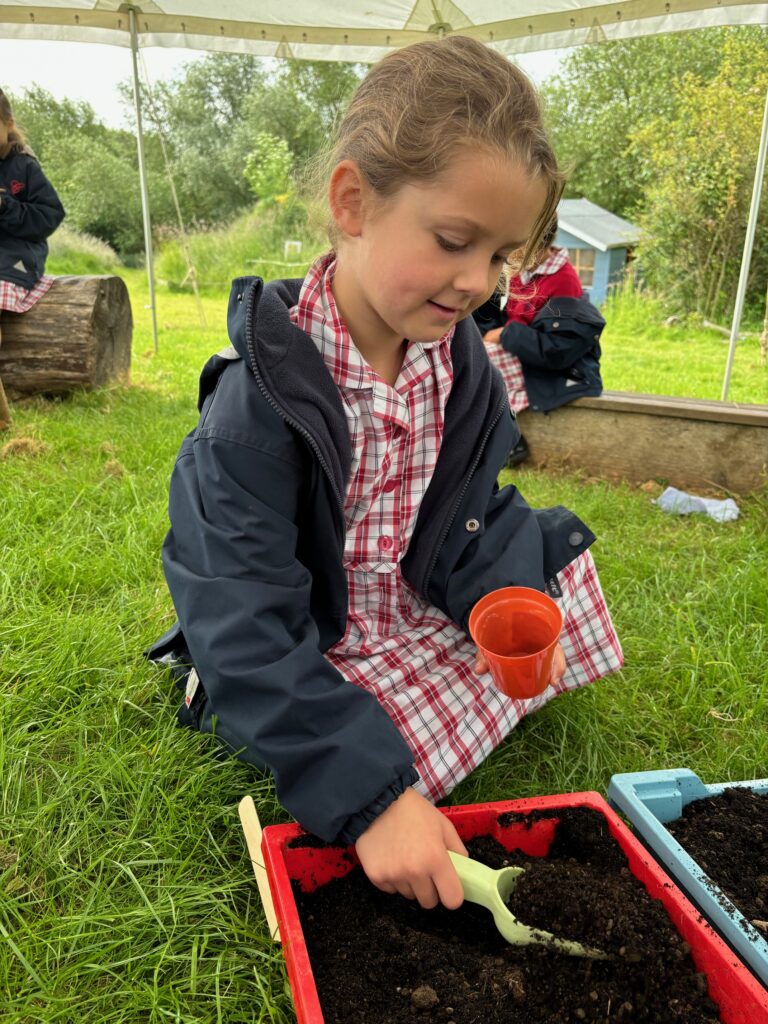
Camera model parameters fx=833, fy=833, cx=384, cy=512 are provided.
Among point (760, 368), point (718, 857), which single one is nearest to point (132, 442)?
point (718, 857)

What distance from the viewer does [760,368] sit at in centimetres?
741

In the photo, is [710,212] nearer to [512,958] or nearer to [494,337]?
[494,337]

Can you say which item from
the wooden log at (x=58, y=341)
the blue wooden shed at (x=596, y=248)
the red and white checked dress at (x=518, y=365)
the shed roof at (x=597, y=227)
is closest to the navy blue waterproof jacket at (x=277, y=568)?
the red and white checked dress at (x=518, y=365)

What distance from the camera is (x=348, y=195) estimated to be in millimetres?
1290

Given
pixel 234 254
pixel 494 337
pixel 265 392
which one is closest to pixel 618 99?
pixel 234 254

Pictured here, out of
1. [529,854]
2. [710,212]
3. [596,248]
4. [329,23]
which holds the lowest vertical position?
[596,248]

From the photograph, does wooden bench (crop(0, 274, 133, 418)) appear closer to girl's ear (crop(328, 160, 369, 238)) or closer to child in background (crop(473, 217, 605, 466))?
child in background (crop(473, 217, 605, 466))

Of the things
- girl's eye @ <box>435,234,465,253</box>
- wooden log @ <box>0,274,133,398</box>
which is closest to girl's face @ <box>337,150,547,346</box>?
girl's eye @ <box>435,234,465,253</box>

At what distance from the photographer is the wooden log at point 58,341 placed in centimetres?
418

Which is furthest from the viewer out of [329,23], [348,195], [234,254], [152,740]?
[234,254]

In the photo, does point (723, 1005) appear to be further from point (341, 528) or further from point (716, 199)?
point (716, 199)

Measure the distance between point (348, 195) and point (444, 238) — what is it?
20 centimetres

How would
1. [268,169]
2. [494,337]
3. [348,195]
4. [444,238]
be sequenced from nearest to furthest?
[444,238] → [348,195] → [494,337] → [268,169]

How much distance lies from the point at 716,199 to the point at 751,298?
1.28 m
